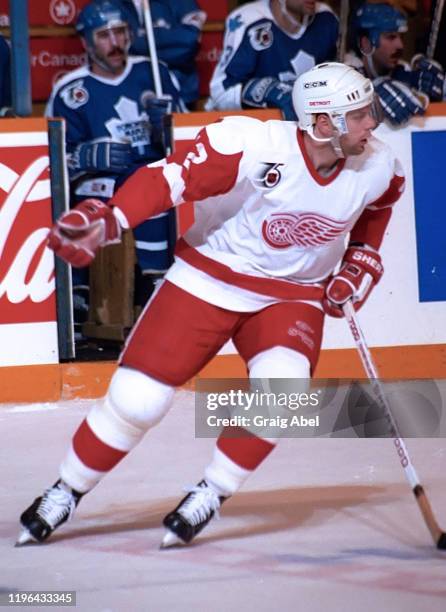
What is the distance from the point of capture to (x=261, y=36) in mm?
6180

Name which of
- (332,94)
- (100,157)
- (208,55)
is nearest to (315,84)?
(332,94)

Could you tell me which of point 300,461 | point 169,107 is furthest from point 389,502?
point 169,107

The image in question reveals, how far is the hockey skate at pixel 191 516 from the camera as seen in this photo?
409 cm

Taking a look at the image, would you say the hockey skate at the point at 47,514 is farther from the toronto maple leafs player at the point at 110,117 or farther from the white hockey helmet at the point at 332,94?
the toronto maple leafs player at the point at 110,117

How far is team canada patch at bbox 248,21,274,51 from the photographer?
616cm

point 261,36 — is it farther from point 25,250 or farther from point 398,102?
point 25,250

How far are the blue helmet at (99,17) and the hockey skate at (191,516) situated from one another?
2.61 metres

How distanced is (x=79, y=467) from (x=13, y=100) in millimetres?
2155

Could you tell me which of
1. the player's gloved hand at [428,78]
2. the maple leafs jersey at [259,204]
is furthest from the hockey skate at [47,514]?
the player's gloved hand at [428,78]

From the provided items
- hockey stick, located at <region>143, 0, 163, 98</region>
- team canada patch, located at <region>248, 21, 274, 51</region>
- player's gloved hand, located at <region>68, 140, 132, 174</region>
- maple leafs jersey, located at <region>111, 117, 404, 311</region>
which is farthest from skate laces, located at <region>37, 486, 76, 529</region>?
team canada patch, located at <region>248, 21, 274, 51</region>

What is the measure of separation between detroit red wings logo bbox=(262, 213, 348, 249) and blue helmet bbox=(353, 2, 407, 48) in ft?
7.44

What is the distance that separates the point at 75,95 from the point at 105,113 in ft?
0.45

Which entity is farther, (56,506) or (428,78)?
(428,78)

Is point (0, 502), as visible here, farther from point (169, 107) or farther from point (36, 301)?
point (169, 107)
